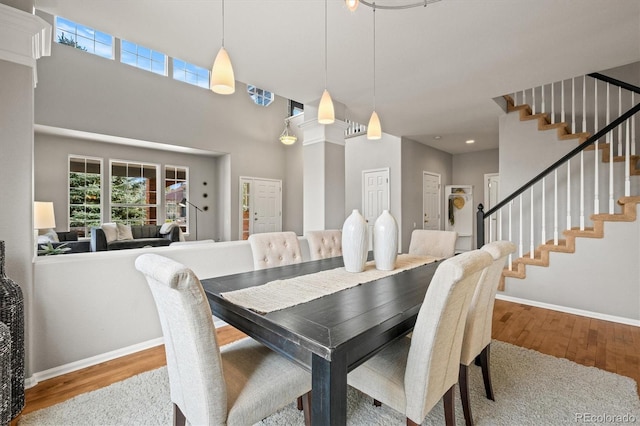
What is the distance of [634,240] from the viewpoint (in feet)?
9.87

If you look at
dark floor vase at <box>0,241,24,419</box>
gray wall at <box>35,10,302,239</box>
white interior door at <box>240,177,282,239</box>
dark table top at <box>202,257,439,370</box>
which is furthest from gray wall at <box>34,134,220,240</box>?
dark table top at <box>202,257,439,370</box>

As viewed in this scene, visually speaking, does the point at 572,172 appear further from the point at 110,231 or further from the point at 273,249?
the point at 110,231

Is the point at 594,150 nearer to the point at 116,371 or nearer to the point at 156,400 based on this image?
the point at 156,400

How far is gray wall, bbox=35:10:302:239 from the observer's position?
17.5 ft

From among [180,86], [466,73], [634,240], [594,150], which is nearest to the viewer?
[634,240]

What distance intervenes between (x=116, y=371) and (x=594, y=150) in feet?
18.6

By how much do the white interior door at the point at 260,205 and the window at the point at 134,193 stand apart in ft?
7.04

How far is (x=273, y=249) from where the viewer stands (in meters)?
2.39

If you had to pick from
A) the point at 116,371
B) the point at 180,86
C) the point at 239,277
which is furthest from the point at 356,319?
the point at 180,86

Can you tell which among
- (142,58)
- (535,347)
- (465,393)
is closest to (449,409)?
(465,393)

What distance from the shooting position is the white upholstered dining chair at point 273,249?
2.30 meters

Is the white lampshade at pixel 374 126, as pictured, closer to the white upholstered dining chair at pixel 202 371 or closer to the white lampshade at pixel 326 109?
the white lampshade at pixel 326 109

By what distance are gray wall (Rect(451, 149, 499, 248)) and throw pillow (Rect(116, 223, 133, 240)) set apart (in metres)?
7.71

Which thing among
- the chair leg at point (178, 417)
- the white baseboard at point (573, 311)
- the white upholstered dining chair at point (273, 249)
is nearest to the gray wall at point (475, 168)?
the white baseboard at point (573, 311)
